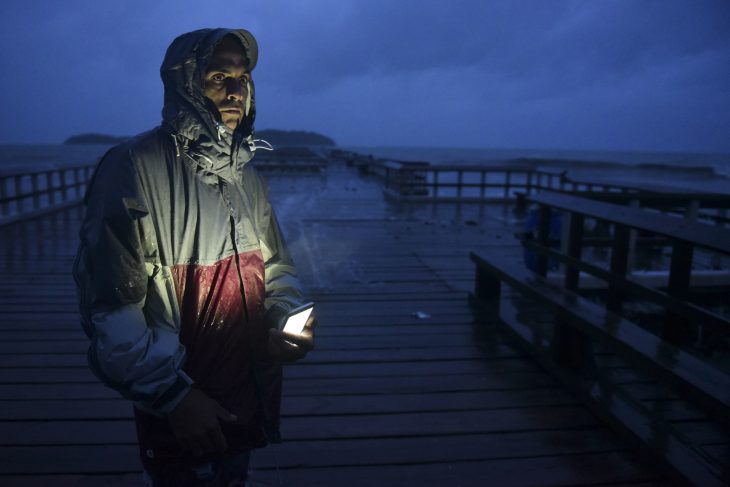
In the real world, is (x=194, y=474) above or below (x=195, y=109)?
below

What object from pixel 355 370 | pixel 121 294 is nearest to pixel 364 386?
pixel 355 370

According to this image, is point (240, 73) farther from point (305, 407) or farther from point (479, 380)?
point (479, 380)

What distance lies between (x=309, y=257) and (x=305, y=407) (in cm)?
393

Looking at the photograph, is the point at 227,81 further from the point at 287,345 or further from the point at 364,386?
the point at 364,386

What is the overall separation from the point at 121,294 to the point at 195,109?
1.74 feet

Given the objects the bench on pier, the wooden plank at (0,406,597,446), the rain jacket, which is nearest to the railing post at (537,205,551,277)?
the bench on pier

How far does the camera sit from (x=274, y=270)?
174cm

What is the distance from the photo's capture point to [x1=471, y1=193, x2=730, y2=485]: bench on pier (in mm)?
2203

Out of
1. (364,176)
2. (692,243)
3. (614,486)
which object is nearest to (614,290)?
(692,243)

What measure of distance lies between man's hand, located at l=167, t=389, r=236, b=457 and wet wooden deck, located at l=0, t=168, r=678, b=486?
2.20 ft

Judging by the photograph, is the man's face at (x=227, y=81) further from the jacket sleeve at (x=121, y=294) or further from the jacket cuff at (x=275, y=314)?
the jacket cuff at (x=275, y=314)

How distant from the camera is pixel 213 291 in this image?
1435 millimetres

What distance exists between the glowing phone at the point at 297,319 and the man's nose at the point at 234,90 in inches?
25.3

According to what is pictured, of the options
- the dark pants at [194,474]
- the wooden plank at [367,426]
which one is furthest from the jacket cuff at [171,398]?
the wooden plank at [367,426]
